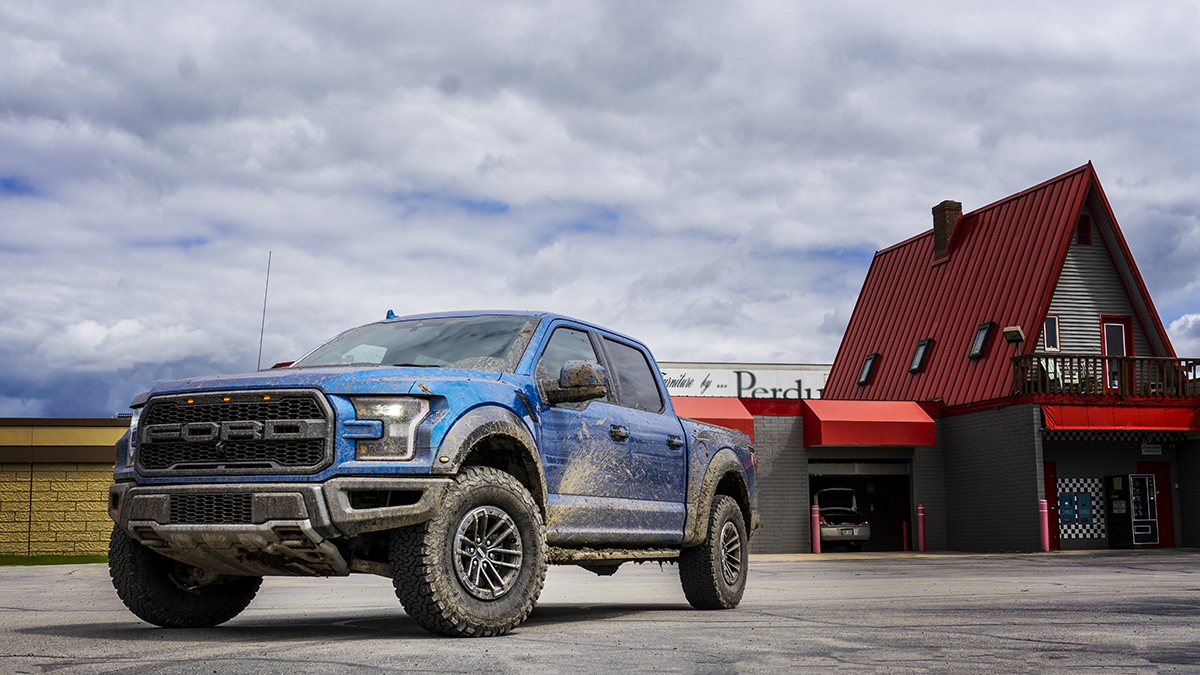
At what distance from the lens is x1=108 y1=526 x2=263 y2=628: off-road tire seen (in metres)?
7.07

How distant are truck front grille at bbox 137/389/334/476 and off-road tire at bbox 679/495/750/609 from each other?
408cm

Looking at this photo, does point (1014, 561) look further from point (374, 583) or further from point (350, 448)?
point (350, 448)

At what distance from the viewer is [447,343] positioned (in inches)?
312

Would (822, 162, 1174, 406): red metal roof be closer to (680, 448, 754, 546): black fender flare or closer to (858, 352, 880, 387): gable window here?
(858, 352, 880, 387): gable window

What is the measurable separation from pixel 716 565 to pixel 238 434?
14.4 ft

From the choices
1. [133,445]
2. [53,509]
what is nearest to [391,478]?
[133,445]

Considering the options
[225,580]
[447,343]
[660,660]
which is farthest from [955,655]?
[225,580]

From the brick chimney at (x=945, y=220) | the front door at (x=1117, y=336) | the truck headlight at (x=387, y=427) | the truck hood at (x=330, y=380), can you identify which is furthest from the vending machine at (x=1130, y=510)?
the truck headlight at (x=387, y=427)

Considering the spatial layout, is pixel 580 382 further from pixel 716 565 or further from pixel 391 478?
pixel 716 565

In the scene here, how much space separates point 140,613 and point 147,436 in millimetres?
1235

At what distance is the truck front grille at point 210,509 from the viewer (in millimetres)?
6191

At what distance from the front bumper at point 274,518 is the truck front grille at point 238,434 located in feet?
0.45

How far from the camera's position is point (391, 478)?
20.5 feet

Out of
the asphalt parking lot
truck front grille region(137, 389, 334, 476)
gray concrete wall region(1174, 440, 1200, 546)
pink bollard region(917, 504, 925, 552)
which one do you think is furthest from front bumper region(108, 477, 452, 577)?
gray concrete wall region(1174, 440, 1200, 546)
